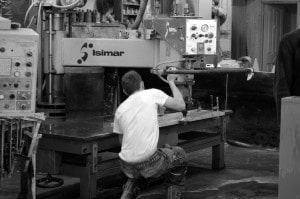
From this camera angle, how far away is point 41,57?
5.30 metres

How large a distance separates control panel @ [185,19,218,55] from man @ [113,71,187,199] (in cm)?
60

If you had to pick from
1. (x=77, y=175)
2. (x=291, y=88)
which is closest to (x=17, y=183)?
(x=77, y=175)

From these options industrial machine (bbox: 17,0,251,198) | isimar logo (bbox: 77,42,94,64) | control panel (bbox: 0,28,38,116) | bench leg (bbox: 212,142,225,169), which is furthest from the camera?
bench leg (bbox: 212,142,225,169)

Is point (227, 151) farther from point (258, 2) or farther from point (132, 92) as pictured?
point (258, 2)

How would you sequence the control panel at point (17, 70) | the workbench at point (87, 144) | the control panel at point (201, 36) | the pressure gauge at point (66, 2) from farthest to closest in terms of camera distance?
the pressure gauge at point (66, 2)
the control panel at point (201, 36)
the workbench at point (87, 144)
the control panel at point (17, 70)

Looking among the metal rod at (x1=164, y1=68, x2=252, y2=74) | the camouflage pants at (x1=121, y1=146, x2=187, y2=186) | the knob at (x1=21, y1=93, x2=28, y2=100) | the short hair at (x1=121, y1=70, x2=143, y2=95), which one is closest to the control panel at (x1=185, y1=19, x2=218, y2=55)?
the metal rod at (x1=164, y1=68, x2=252, y2=74)

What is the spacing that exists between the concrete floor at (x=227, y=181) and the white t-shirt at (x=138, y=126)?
106 cm

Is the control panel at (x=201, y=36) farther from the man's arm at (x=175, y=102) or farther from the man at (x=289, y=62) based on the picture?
the man at (x=289, y=62)

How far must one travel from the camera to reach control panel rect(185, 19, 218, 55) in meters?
4.52

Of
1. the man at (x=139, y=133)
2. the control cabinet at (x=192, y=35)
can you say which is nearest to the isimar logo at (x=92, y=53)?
the control cabinet at (x=192, y=35)

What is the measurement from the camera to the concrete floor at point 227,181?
5.00 metres

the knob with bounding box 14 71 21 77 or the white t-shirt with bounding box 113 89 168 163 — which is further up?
the knob with bounding box 14 71 21 77

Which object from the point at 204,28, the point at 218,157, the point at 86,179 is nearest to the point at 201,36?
the point at 204,28

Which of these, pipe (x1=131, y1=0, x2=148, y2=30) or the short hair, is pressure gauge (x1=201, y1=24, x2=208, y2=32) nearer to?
the short hair
